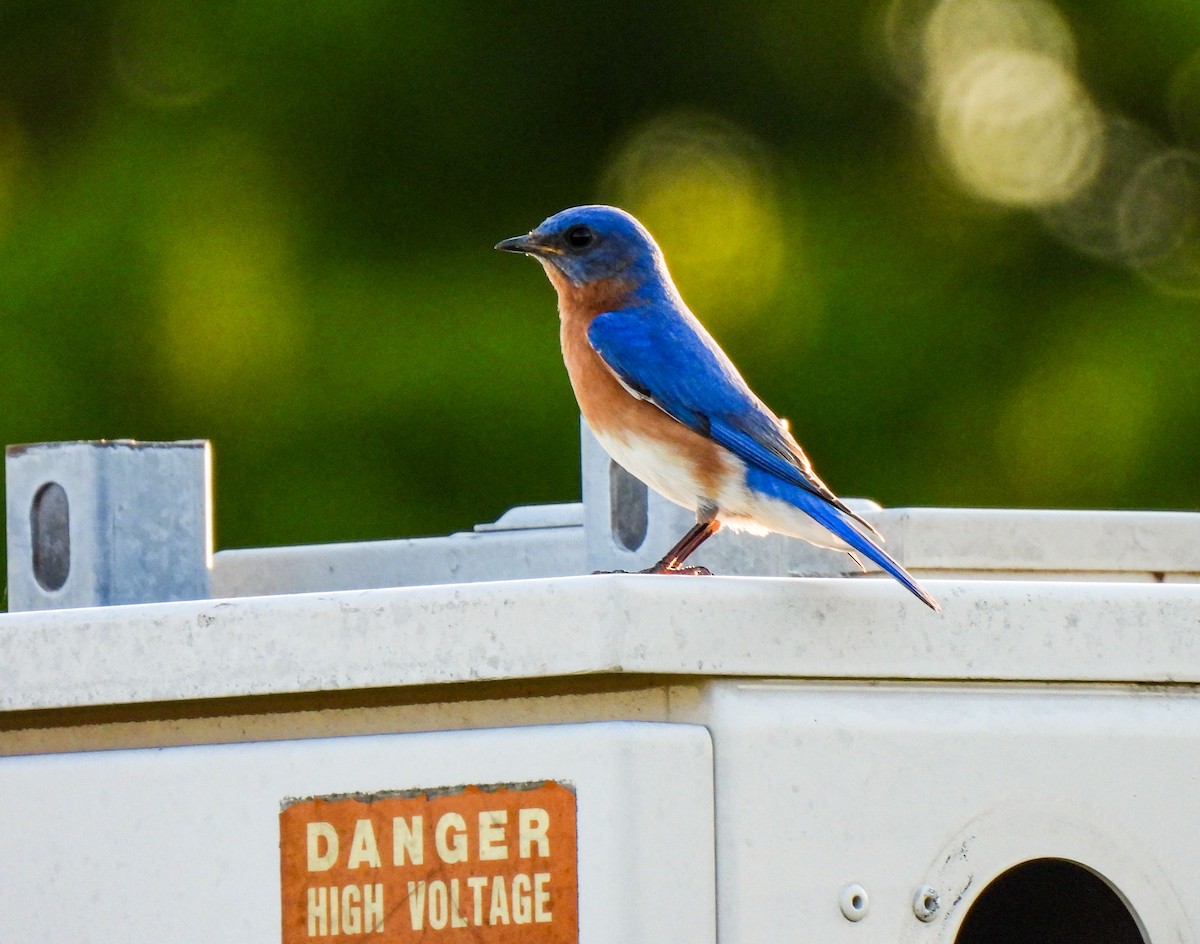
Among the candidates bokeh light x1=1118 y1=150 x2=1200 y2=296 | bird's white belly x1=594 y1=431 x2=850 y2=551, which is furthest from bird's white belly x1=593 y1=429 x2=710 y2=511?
bokeh light x1=1118 y1=150 x2=1200 y2=296

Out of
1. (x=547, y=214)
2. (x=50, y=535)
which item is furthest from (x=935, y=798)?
(x=547, y=214)

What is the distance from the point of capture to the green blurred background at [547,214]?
1113 cm

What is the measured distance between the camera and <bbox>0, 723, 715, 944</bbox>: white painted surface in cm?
273

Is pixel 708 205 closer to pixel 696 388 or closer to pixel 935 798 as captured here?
pixel 696 388

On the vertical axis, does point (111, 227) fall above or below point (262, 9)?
below

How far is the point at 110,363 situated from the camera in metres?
11.3

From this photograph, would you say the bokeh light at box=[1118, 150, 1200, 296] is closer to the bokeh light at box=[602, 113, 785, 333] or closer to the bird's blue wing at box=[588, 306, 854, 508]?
the bokeh light at box=[602, 113, 785, 333]

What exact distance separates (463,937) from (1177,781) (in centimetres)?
106

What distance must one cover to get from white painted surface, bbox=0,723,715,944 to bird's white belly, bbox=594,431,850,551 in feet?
3.78

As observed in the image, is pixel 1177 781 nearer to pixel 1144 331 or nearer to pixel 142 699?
pixel 142 699

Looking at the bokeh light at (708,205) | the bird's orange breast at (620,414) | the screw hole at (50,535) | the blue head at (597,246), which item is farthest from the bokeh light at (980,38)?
the screw hole at (50,535)

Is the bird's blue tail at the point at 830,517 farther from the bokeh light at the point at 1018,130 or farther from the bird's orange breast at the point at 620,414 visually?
the bokeh light at the point at 1018,130

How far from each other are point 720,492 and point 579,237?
0.79 metres

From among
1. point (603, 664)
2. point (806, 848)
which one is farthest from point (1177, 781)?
point (603, 664)
